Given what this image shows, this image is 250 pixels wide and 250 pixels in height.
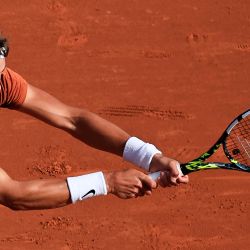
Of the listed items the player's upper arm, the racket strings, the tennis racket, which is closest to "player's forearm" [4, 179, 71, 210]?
the player's upper arm

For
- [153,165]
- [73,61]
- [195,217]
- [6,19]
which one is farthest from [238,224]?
[6,19]

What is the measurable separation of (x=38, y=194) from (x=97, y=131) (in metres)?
0.81

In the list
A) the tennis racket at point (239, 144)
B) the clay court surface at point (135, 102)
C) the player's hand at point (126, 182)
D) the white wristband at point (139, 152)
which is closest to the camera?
the player's hand at point (126, 182)

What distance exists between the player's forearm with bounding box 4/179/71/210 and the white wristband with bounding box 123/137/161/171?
652 millimetres

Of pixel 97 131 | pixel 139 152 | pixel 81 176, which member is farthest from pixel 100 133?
pixel 81 176

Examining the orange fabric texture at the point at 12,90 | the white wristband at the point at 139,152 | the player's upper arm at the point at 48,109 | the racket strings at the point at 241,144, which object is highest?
the orange fabric texture at the point at 12,90

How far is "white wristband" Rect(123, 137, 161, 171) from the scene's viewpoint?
4.36m

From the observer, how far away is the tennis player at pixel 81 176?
3.94 meters

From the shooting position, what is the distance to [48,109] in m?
4.63

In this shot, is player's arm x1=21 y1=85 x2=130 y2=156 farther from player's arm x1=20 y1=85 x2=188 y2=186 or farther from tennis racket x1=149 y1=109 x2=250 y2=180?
tennis racket x1=149 y1=109 x2=250 y2=180

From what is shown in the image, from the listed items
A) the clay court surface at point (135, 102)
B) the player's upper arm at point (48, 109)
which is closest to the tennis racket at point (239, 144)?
the clay court surface at point (135, 102)

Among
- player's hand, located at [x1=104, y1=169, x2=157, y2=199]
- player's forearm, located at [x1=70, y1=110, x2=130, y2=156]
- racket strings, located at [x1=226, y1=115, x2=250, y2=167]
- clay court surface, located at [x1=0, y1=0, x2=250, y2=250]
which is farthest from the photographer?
clay court surface, located at [x1=0, y1=0, x2=250, y2=250]

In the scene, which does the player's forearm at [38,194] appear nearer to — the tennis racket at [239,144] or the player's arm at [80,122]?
the player's arm at [80,122]

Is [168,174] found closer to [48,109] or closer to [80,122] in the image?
[80,122]
